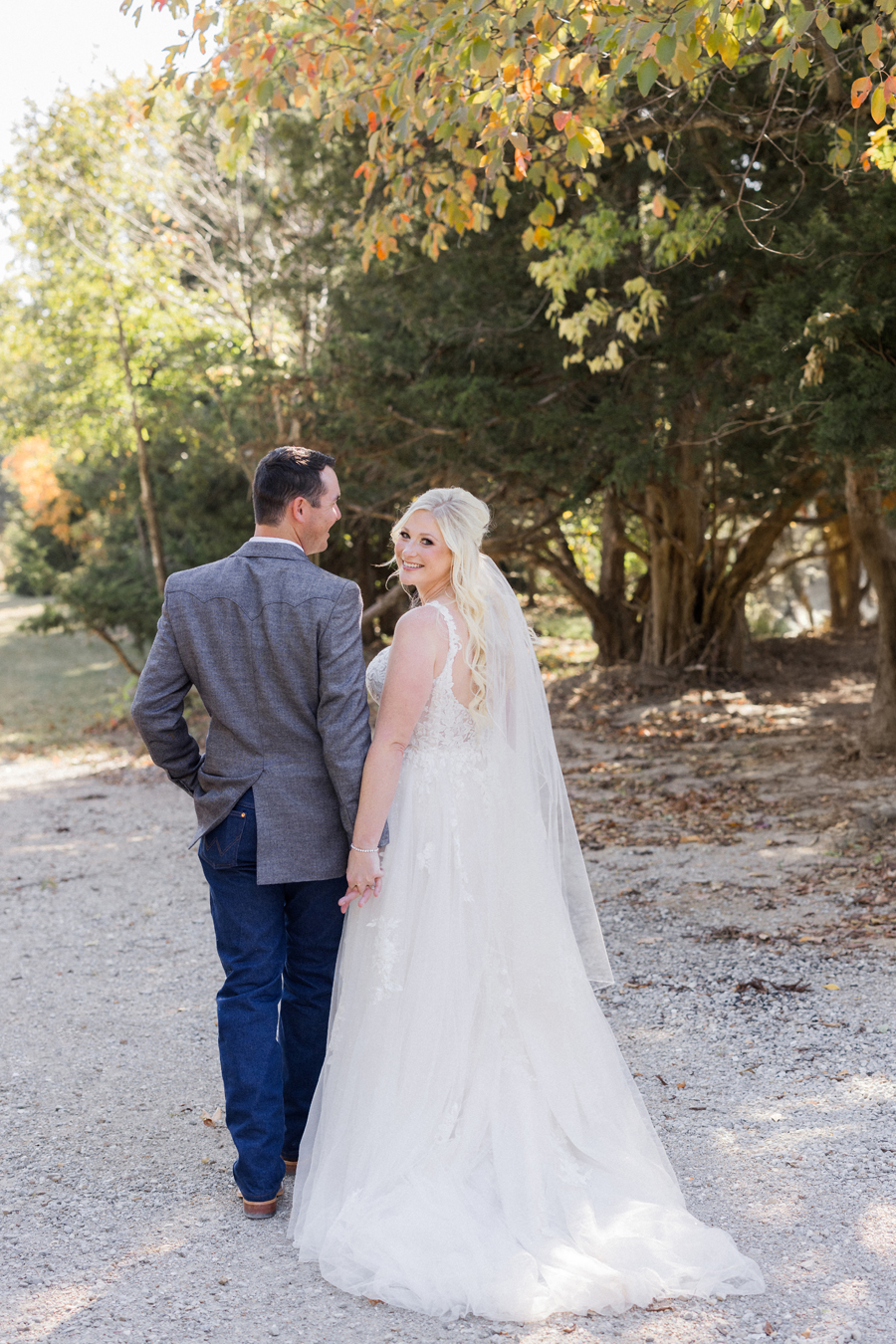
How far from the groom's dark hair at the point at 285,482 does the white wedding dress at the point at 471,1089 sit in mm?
552

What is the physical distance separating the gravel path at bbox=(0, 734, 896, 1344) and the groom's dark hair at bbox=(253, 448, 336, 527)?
2.06 m

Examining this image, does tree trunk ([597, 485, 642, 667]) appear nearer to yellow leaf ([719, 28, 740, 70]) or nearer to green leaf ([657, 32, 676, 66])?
yellow leaf ([719, 28, 740, 70])

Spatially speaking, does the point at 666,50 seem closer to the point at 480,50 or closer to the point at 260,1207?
the point at 480,50

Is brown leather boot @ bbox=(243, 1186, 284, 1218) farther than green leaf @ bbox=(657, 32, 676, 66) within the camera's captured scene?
No

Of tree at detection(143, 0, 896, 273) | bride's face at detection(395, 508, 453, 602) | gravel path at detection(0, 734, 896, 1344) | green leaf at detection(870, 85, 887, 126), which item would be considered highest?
tree at detection(143, 0, 896, 273)

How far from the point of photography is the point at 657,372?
974cm

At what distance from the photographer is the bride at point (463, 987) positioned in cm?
305

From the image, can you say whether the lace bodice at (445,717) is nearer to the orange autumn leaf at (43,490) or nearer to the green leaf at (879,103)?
the green leaf at (879,103)

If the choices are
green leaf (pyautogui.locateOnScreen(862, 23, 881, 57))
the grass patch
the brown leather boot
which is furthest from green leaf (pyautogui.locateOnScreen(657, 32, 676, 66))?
the grass patch

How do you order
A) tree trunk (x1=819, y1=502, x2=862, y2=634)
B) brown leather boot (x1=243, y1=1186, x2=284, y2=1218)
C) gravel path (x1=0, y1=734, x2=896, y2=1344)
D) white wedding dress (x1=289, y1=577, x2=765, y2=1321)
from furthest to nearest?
1. tree trunk (x1=819, y1=502, x2=862, y2=634)
2. brown leather boot (x1=243, y1=1186, x2=284, y2=1218)
3. white wedding dress (x1=289, y1=577, x2=765, y2=1321)
4. gravel path (x1=0, y1=734, x2=896, y2=1344)

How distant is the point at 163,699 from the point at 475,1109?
147 cm

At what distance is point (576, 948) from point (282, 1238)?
1174 mm

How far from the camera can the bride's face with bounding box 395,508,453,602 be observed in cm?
332

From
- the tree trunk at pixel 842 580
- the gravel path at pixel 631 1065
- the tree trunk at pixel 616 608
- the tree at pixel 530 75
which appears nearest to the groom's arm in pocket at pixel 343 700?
the gravel path at pixel 631 1065
